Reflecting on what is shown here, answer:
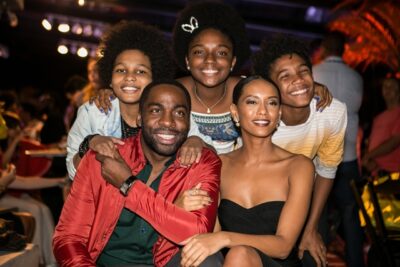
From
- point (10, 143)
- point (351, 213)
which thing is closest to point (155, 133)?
point (351, 213)

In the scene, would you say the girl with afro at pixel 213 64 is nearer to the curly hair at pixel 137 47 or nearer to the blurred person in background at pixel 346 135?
the curly hair at pixel 137 47

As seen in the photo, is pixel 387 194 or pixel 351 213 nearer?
pixel 387 194

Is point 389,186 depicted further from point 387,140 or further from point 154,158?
point 387,140

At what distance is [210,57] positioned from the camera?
A: 4031mm

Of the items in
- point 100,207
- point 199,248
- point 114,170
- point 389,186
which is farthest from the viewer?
point 389,186

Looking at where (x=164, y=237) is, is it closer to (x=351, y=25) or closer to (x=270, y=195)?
(x=270, y=195)

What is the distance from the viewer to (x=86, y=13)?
14.7m

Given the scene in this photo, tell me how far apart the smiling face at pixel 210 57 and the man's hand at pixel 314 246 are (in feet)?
3.71

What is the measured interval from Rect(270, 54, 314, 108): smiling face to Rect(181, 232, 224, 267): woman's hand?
113cm

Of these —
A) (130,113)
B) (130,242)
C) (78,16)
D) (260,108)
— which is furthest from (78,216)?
(78,16)

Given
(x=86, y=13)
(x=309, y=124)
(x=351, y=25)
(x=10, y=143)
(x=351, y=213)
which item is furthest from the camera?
(x=86, y=13)

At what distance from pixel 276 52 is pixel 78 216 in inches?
62.2

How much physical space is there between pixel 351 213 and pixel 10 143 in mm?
3501

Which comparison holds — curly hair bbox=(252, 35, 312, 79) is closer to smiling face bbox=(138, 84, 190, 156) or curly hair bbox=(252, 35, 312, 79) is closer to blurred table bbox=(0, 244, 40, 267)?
Answer: smiling face bbox=(138, 84, 190, 156)
